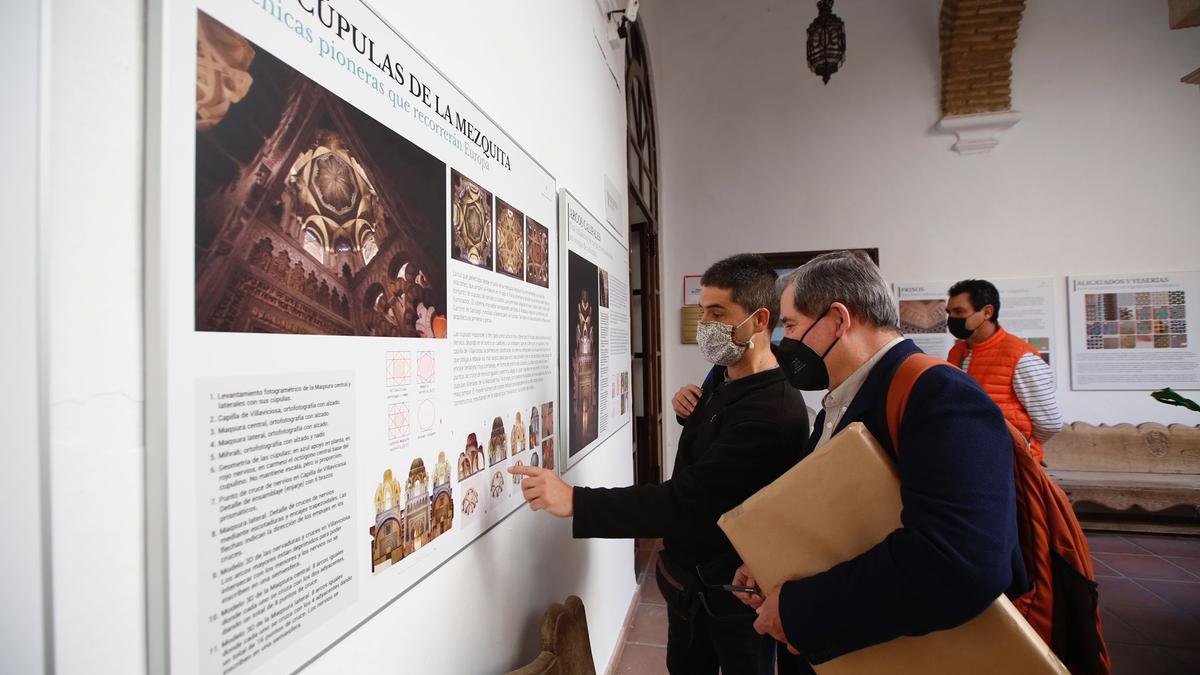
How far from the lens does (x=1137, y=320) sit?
Answer: 4535mm

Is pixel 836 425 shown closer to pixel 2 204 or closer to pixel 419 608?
pixel 419 608

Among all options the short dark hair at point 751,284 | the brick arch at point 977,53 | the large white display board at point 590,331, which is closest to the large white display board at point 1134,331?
the brick arch at point 977,53

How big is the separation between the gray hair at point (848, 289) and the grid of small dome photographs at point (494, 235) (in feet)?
2.33

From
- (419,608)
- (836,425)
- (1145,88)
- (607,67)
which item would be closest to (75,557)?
(419,608)

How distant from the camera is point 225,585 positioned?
0.57 metres

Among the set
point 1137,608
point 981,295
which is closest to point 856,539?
point 981,295

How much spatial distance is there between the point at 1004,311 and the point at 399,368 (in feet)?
18.4

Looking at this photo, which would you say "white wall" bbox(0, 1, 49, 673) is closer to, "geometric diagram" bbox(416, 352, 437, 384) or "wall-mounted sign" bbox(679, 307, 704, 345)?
"geometric diagram" bbox(416, 352, 437, 384)

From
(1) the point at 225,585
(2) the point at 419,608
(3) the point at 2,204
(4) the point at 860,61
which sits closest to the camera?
(3) the point at 2,204

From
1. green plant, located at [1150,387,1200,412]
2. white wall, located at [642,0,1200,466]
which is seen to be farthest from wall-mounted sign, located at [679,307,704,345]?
green plant, located at [1150,387,1200,412]

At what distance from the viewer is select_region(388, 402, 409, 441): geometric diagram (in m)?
0.85

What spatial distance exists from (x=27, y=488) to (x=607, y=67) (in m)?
2.73

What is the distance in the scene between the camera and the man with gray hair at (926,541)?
883mm

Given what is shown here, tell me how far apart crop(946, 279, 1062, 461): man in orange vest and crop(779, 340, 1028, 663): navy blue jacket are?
2.67 meters
